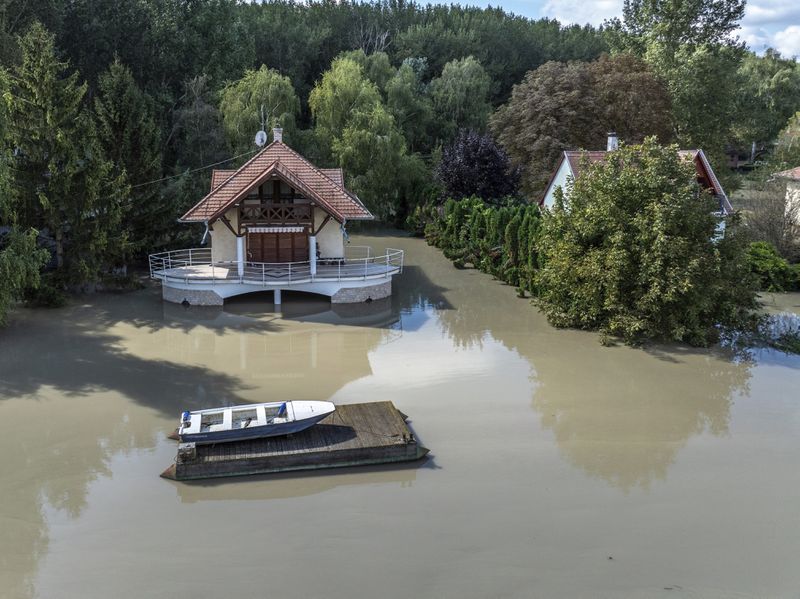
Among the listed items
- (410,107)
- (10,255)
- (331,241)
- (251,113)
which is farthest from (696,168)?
(410,107)

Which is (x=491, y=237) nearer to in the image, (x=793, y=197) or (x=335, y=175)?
(x=335, y=175)

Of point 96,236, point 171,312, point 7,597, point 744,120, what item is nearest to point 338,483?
point 7,597

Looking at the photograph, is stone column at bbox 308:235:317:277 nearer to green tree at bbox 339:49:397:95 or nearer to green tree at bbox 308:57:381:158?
green tree at bbox 308:57:381:158

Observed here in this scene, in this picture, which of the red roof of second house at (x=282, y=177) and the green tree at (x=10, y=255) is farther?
the red roof of second house at (x=282, y=177)

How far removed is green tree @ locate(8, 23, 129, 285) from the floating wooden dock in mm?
15385

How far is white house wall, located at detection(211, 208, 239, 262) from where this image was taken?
29.3m

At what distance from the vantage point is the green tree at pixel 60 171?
25812mm

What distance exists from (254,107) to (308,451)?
3307cm

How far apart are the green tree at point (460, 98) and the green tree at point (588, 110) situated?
55.3 ft

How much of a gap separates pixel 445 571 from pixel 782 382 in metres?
13.7

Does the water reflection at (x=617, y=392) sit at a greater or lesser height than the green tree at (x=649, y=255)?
lesser

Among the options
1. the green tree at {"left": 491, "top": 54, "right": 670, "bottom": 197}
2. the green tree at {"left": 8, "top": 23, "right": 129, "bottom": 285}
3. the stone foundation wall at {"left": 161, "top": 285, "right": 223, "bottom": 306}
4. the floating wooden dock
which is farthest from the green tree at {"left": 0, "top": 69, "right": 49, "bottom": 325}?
the green tree at {"left": 491, "top": 54, "right": 670, "bottom": 197}

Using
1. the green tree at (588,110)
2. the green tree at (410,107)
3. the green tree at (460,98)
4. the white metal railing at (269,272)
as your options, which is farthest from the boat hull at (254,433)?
the green tree at (460,98)

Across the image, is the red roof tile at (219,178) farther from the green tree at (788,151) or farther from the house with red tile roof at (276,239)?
the green tree at (788,151)
